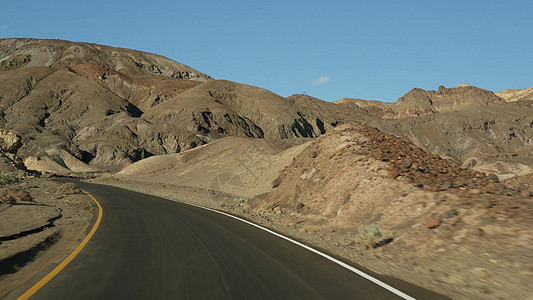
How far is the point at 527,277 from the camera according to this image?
632 cm

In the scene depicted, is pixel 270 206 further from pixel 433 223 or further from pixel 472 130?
pixel 472 130

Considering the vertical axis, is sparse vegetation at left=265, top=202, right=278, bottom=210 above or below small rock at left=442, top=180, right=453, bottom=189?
below

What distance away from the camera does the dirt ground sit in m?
6.46

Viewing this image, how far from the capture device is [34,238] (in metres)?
10.0

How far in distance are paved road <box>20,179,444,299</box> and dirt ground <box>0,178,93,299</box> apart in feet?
1.73

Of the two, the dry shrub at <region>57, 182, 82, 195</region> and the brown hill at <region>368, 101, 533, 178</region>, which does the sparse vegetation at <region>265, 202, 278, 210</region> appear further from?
the brown hill at <region>368, 101, 533, 178</region>

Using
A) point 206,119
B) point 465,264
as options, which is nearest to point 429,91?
point 206,119

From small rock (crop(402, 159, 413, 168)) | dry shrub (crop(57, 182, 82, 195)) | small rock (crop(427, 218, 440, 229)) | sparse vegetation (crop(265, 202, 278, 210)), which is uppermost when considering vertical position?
small rock (crop(402, 159, 413, 168))

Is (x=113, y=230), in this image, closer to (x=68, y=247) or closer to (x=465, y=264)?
(x=68, y=247)

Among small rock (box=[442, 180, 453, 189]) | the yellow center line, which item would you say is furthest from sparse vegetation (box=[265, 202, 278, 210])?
the yellow center line

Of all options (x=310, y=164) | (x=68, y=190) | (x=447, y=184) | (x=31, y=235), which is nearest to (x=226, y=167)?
(x=68, y=190)

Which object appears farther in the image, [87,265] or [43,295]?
[87,265]

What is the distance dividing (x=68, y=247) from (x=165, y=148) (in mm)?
82291

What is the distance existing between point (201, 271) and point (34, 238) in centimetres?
608
